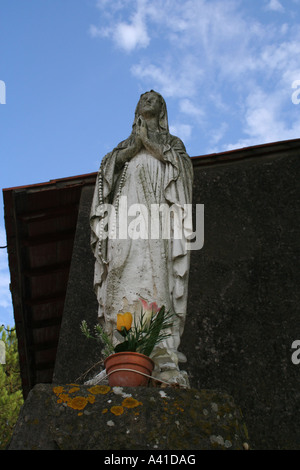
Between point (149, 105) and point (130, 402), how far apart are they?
3.15 meters

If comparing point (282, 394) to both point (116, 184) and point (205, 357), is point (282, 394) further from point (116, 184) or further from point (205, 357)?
point (116, 184)

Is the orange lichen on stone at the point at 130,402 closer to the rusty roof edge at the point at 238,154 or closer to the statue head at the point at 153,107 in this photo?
the statue head at the point at 153,107

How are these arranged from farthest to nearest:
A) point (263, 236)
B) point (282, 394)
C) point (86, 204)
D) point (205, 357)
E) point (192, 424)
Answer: point (86, 204) < point (263, 236) < point (205, 357) < point (282, 394) < point (192, 424)

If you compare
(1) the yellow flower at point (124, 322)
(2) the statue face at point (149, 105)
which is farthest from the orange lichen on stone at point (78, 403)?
(2) the statue face at point (149, 105)

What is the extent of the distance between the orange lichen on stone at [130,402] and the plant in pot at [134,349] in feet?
1.07

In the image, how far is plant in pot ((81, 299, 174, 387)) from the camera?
10.2ft

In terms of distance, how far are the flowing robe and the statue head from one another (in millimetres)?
529

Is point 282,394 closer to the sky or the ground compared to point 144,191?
closer to the ground

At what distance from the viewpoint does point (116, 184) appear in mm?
4641

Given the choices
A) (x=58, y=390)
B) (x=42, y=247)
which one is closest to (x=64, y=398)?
(x=58, y=390)

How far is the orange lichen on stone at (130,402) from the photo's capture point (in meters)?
2.70

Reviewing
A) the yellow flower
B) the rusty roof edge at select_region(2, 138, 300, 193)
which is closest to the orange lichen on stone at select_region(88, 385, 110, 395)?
the yellow flower
